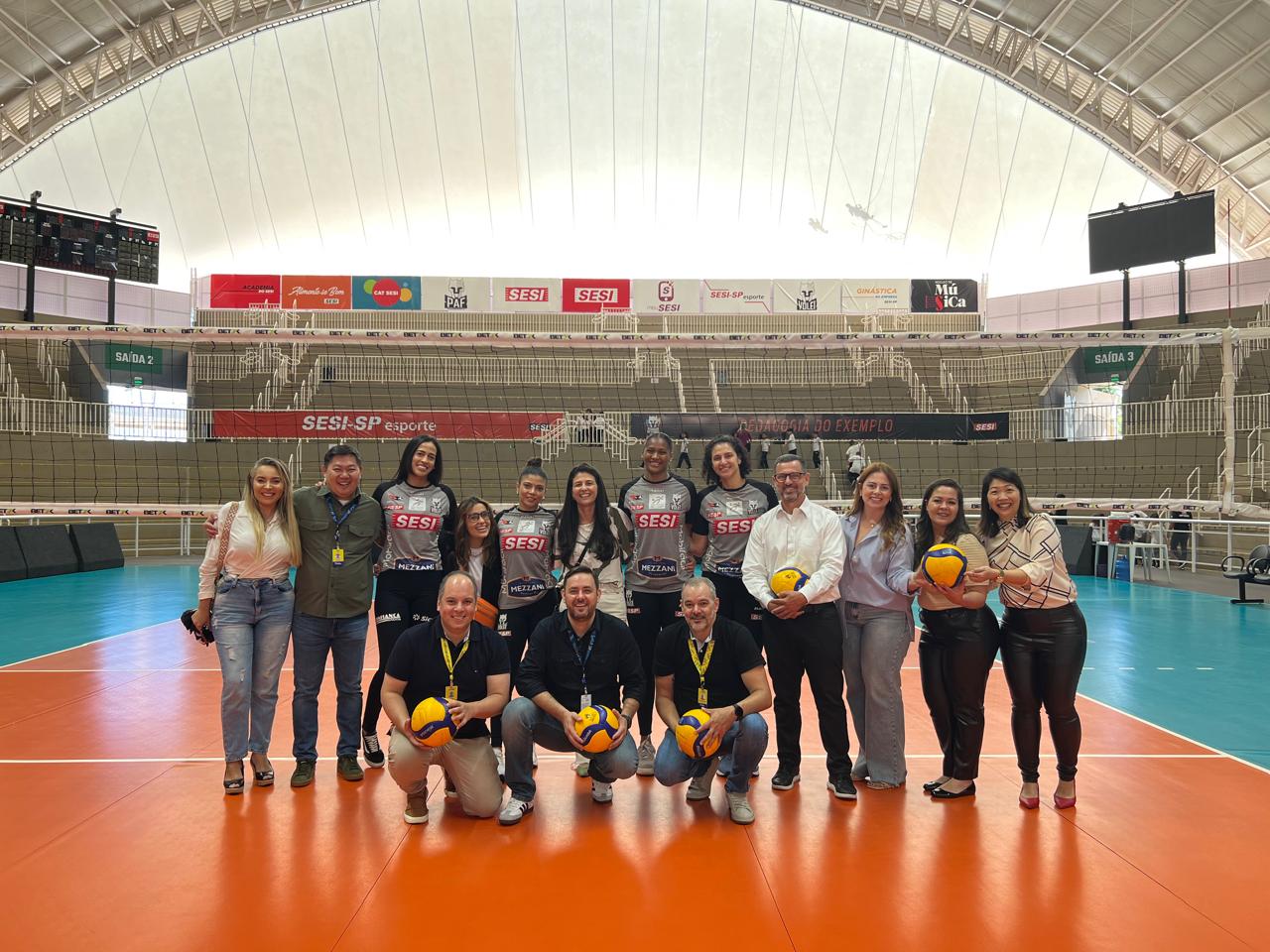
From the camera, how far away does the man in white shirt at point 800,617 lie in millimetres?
4301

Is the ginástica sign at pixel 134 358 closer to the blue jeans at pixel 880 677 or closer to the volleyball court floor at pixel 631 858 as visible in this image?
the volleyball court floor at pixel 631 858

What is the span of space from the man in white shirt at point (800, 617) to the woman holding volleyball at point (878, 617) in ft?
0.57

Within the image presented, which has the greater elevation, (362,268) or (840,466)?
(362,268)

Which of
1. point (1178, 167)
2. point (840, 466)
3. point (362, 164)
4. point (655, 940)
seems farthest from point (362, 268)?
point (655, 940)

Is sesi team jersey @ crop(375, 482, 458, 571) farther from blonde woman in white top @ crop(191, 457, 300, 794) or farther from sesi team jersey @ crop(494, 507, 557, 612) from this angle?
blonde woman in white top @ crop(191, 457, 300, 794)

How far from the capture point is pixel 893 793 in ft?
14.5

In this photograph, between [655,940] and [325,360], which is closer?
[655,940]

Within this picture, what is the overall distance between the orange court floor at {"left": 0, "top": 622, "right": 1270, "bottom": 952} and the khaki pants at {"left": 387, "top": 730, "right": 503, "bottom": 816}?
0.11 metres

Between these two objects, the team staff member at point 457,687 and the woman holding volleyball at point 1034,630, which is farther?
the woman holding volleyball at point 1034,630

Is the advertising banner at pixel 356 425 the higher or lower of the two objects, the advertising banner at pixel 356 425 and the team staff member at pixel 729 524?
the higher

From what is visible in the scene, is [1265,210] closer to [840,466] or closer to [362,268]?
[840,466]

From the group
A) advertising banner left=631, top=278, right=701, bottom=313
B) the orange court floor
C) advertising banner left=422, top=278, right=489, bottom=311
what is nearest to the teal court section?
the orange court floor

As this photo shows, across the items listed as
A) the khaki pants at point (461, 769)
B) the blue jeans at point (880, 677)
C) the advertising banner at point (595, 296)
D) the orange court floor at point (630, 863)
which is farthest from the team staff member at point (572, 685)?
the advertising banner at point (595, 296)

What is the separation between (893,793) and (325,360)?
2409 cm
